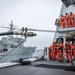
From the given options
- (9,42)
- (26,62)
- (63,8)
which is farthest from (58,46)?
(9,42)

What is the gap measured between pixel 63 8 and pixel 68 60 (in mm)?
4679

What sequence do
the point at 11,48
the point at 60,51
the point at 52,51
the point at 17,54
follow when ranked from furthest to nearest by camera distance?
the point at 17,54 < the point at 11,48 < the point at 52,51 < the point at 60,51

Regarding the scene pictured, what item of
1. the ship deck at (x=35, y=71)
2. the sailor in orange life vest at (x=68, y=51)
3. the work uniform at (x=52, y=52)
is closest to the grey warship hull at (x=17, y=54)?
the work uniform at (x=52, y=52)

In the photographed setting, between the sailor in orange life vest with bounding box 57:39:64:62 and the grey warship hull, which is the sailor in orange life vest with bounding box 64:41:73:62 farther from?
the grey warship hull

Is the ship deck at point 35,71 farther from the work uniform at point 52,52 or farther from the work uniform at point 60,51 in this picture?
the work uniform at point 52,52

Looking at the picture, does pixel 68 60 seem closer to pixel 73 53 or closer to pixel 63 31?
pixel 73 53

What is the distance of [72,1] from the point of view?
7.92 m

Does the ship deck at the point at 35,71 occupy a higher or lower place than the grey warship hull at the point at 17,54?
higher

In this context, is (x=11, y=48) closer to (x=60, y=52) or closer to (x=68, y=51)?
(x=60, y=52)

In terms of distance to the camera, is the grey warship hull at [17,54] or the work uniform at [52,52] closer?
the work uniform at [52,52]

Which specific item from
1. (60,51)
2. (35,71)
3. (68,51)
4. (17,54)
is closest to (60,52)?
(60,51)

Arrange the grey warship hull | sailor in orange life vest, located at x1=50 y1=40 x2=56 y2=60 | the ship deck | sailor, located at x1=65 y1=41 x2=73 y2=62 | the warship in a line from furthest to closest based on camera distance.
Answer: the warship < the grey warship hull < sailor in orange life vest, located at x1=50 y1=40 x2=56 y2=60 < sailor, located at x1=65 y1=41 x2=73 y2=62 < the ship deck

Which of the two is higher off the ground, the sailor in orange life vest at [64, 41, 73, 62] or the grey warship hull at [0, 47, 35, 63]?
the sailor in orange life vest at [64, 41, 73, 62]

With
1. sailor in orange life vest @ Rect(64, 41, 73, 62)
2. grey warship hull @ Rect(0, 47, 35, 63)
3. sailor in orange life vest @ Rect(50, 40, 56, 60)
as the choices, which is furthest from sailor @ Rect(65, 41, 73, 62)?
grey warship hull @ Rect(0, 47, 35, 63)
